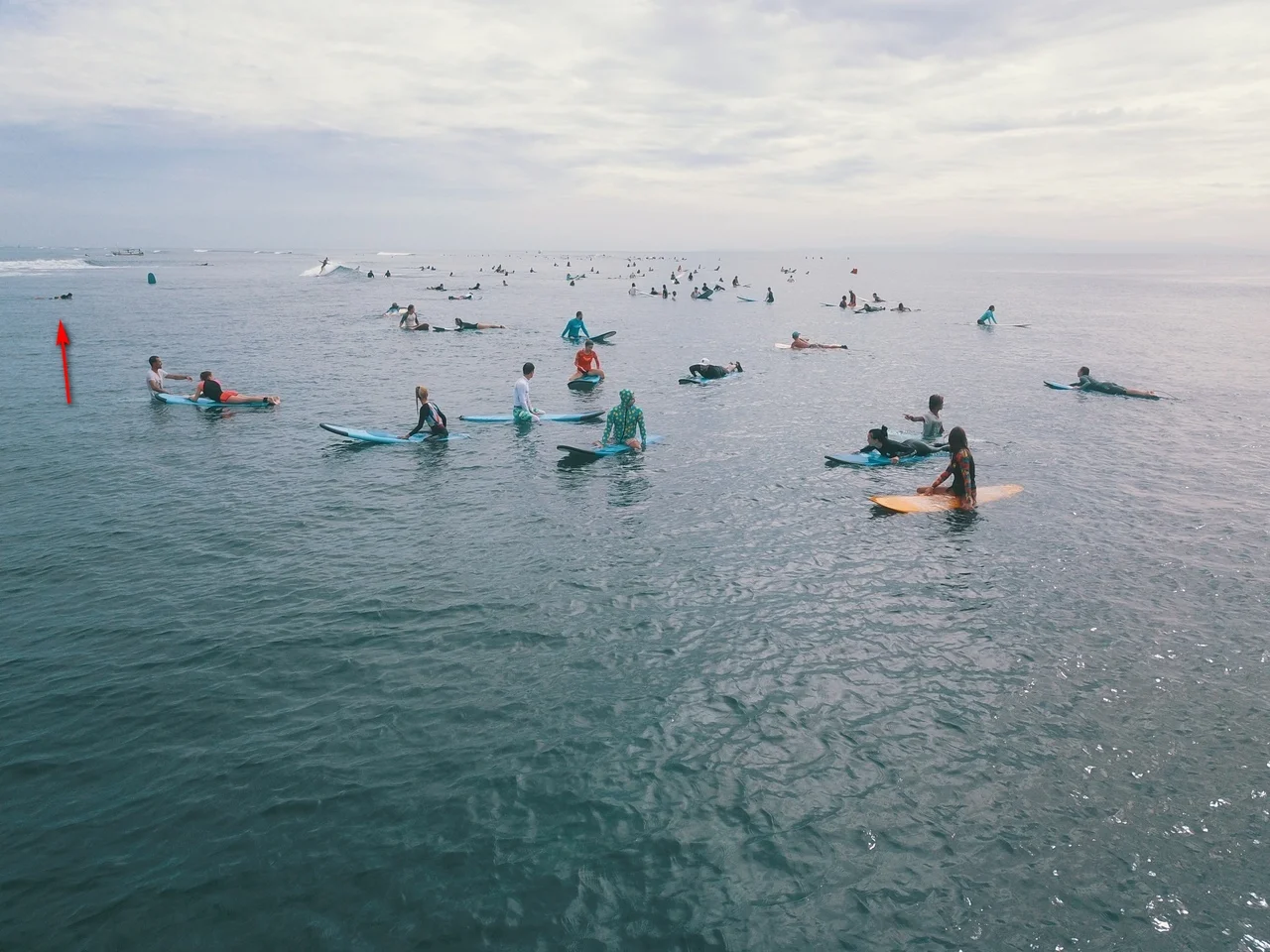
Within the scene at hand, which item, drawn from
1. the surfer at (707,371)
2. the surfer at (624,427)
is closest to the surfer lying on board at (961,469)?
the surfer at (624,427)

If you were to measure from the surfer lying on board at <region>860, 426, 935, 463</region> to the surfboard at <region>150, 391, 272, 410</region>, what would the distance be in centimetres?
2648

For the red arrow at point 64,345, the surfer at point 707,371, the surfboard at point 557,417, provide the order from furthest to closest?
the surfer at point 707,371 < the surfboard at point 557,417 < the red arrow at point 64,345

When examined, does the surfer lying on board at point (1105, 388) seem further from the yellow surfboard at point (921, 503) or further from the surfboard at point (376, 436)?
the surfboard at point (376, 436)

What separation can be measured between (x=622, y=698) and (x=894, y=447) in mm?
17610

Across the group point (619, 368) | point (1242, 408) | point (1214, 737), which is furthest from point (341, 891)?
point (1242, 408)

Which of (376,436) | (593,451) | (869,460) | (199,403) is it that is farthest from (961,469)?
(199,403)

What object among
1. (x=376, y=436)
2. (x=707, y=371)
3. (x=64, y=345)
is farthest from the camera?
(x=707, y=371)

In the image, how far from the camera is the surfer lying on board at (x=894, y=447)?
87.4 ft

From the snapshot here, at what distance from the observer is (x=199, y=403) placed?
111ft

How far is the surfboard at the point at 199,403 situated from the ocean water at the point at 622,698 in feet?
16.7

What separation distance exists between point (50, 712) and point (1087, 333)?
8147 cm

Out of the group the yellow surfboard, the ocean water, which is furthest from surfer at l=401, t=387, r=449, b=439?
the yellow surfboard

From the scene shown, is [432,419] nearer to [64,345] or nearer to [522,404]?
[522,404]

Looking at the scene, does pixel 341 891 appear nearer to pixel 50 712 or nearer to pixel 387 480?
pixel 50 712
